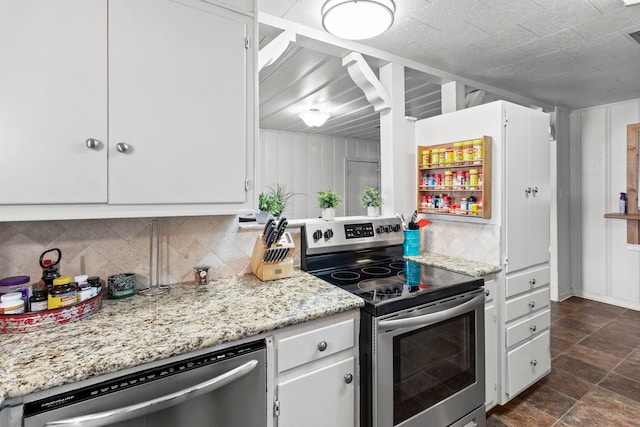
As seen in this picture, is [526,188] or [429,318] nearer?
[429,318]

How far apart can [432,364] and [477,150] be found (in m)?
1.24

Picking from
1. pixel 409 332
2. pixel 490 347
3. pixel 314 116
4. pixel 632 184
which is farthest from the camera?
pixel 314 116

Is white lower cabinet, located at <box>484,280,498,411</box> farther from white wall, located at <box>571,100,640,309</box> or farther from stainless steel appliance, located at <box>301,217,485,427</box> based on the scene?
white wall, located at <box>571,100,640,309</box>

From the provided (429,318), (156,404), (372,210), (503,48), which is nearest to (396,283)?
(429,318)

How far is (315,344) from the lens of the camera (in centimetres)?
123

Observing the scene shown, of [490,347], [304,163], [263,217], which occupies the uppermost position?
[304,163]

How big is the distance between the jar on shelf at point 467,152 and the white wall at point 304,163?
3.23m

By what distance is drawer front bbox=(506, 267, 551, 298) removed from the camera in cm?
201

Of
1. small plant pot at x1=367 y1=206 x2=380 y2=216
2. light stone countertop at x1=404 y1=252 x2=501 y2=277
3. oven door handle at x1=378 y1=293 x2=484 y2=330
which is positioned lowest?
oven door handle at x1=378 y1=293 x2=484 y2=330

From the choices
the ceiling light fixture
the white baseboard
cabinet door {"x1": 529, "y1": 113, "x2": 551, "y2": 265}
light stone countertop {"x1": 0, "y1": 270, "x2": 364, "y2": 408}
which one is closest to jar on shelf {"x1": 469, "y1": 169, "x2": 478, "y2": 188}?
cabinet door {"x1": 529, "y1": 113, "x2": 551, "y2": 265}

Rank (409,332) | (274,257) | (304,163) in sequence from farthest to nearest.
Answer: (304,163) → (274,257) → (409,332)

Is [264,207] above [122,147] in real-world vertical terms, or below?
below

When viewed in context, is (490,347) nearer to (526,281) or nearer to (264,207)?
(526,281)

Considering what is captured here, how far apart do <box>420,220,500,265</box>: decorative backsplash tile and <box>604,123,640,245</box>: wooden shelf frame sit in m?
2.59
